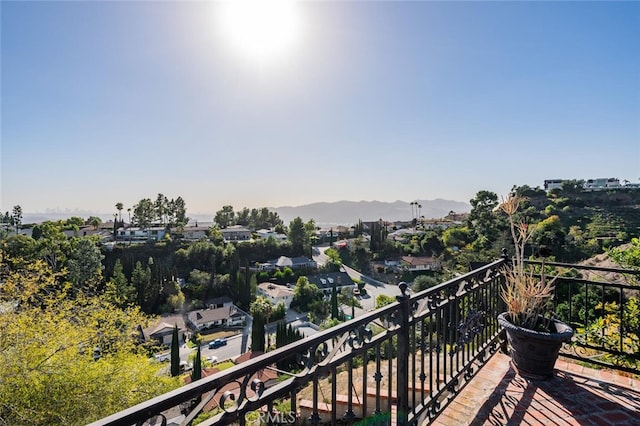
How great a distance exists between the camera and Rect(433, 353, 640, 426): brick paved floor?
2031 millimetres

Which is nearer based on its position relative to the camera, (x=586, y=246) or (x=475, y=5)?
(x=475, y=5)

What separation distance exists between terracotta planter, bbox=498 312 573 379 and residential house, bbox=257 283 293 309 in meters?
27.2

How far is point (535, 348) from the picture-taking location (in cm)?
242

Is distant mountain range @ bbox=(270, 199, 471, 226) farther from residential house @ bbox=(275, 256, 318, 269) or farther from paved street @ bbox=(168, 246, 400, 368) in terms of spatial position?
paved street @ bbox=(168, 246, 400, 368)

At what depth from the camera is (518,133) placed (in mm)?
8773

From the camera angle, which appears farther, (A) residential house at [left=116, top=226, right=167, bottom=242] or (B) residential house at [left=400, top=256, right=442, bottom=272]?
(A) residential house at [left=116, top=226, right=167, bottom=242]

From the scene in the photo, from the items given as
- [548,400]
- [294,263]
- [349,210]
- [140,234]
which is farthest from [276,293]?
[349,210]

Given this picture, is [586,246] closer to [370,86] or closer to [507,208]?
[370,86]

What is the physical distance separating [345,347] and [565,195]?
1766 inches

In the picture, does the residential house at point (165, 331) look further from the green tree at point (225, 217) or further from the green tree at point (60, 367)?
the green tree at point (225, 217)

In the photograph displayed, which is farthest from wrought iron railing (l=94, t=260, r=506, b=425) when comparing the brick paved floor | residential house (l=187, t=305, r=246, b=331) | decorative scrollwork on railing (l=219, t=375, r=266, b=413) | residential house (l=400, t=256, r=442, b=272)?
residential house (l=400, t=256, r=442, b=272)

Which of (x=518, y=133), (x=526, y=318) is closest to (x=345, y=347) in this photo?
(x=526, y=318)

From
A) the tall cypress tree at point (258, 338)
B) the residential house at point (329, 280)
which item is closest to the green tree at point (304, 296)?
the residential house at point (329, 280)

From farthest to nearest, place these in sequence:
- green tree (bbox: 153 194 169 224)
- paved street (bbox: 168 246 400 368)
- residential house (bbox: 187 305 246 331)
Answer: green tree (bbox: 153 194 169 224) < residential house (bbox: 187 305 246 331) < paved street (bbox: 168 246 400 368)
